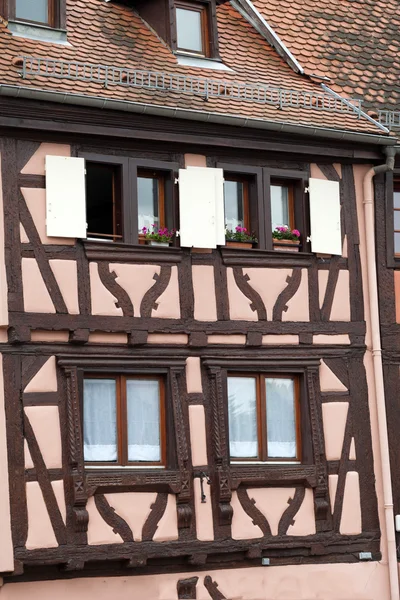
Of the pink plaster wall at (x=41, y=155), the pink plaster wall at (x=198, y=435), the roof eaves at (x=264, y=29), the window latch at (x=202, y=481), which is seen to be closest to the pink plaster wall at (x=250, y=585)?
the window latch at (x=202, y=481)

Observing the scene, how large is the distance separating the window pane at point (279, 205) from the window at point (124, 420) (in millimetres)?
2735

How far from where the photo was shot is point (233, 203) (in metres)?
21.1

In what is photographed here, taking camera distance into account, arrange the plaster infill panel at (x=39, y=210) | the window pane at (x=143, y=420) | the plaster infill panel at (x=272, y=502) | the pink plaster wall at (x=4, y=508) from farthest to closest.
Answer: the plaster infill panel at (x=272, y=502), the window pane at (x=143, y=420), the plaster infill panel at (x=39, y=210), the pink plaster wall at (x=4, y=508)

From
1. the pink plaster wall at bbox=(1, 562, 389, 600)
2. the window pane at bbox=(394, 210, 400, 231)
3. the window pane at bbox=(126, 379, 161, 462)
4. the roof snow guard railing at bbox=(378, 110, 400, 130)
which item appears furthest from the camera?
the roof snow guard railing at bbox=(378, 110, 400, 130)

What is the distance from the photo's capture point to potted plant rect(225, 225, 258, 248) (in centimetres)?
2081

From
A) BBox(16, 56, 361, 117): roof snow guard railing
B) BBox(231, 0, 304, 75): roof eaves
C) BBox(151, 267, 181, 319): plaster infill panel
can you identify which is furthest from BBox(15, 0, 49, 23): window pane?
BBox(151, 267, 181, 319): plaster infill panel

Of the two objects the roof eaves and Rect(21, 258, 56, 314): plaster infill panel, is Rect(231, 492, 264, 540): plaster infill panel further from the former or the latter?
the roof eaves

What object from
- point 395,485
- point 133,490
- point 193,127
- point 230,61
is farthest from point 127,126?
point 395,485

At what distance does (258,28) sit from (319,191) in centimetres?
297

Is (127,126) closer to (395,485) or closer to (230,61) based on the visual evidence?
(230,61)

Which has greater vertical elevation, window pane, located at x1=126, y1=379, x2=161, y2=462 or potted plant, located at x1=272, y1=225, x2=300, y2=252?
potted plant, located at x1=272, y1=225, x2=300, y2=252

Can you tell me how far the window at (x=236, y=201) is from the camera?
69.1 feet

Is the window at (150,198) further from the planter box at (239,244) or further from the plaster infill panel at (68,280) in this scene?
the plaster infill panel at (68,280)

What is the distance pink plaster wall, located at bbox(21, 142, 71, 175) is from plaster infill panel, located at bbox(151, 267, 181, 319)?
1.90 meters
